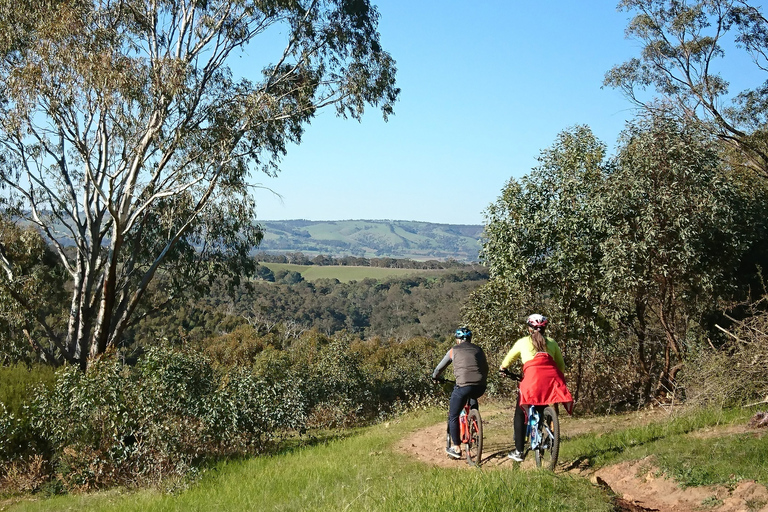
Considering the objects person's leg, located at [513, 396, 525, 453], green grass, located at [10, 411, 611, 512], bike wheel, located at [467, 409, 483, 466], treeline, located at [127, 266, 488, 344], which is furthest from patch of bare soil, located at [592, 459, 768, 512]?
treeline, located at [127, 266, 488, 344]

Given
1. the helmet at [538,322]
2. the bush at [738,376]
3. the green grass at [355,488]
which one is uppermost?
the helmet at [538,322]

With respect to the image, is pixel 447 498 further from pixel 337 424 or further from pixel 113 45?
pixel 113 45

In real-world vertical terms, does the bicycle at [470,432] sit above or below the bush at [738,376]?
below

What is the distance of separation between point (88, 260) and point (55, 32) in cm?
550

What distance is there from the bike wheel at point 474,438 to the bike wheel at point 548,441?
0.70m

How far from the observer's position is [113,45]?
1614 centimetres

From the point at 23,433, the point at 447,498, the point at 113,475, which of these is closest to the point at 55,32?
the point at 23,433

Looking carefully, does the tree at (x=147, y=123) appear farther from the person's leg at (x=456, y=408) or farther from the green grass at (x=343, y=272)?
the green grass at (x=343, y=272)

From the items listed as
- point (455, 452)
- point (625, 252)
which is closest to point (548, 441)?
point (455, 452)

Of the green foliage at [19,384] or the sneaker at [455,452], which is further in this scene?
the green foliage at [19,384]

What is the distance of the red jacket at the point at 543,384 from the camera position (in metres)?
6.79

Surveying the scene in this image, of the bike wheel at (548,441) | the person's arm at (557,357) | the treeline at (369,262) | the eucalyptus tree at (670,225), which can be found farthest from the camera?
the treeline at (369,262)

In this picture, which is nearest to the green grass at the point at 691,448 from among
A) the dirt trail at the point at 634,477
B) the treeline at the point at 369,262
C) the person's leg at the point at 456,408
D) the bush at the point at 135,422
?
the dirt trail at the point at 634,477

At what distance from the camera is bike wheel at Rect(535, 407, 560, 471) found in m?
6.73
